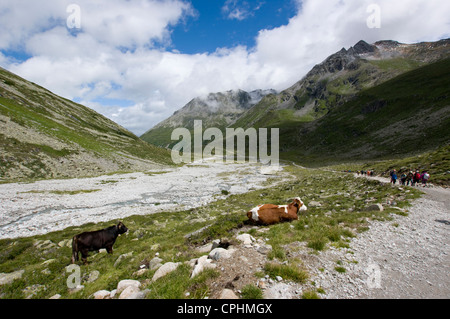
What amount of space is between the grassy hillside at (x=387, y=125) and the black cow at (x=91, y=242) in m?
95.8

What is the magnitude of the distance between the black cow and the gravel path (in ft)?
42.0

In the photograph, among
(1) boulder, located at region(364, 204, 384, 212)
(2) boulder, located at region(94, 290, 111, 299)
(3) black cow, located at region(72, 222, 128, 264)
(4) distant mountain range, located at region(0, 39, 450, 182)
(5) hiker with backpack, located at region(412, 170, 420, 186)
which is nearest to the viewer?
(2) boulder, located at region(94, 290, 111, 299)

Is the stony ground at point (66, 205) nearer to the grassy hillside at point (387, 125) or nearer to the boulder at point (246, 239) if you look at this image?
the boulder at point (246, 239)

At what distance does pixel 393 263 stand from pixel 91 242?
15872 mm

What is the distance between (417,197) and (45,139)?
96.4 meters

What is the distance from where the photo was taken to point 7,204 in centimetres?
2736

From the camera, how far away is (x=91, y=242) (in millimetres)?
12422

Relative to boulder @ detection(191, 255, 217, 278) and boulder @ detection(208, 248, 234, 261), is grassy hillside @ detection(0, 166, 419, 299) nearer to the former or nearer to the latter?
boulder @ detection(191, 255, 217, 278)

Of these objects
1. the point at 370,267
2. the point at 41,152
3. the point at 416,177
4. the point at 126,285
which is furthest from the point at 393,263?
the point at 41,152

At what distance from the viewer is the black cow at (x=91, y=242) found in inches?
466

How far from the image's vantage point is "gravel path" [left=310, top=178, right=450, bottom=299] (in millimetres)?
5977

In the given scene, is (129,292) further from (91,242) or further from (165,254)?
(91,242)

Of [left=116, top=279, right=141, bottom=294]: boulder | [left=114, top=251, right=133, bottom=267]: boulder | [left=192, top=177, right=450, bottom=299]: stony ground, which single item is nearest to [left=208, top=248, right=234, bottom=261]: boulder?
[left=192, top=177, right=450, bottom=299]: stony ground

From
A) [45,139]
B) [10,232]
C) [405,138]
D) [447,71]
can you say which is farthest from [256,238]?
[447,71]
